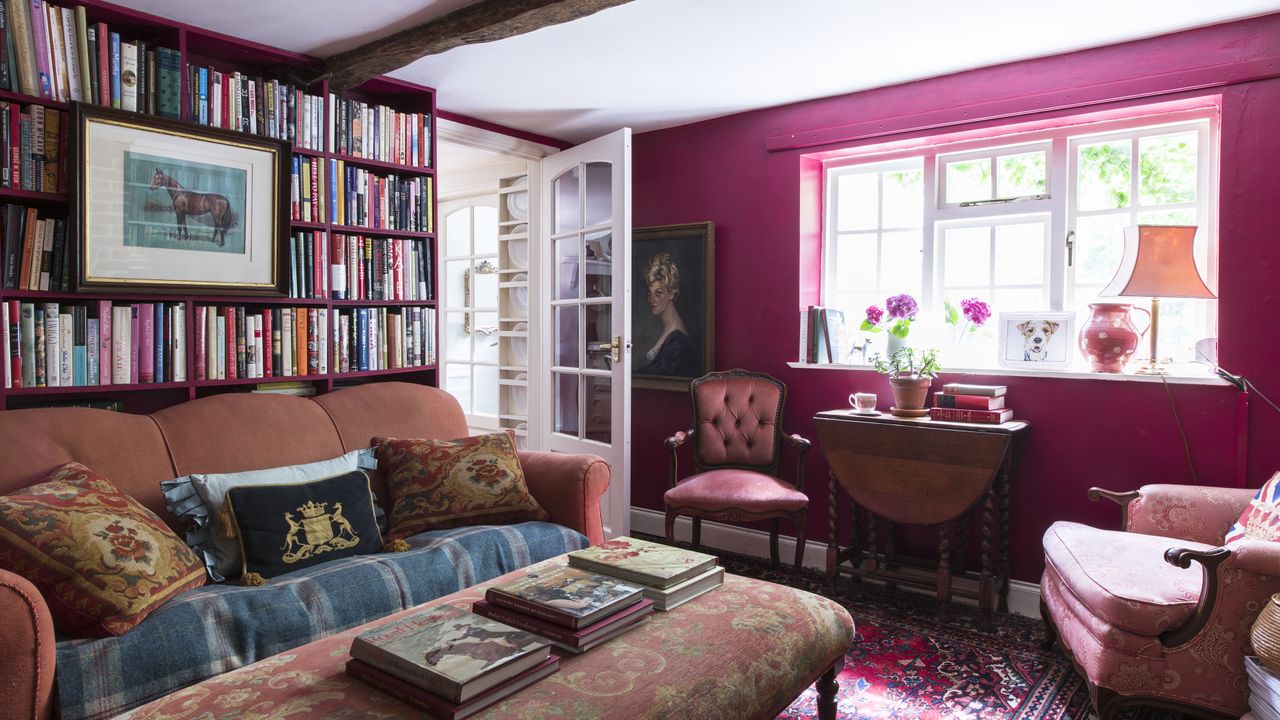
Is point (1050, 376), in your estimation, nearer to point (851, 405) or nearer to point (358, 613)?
point (851, 405)

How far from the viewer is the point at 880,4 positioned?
7.79 ft

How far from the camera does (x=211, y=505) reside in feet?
6.65

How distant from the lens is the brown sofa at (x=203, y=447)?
136 centimetres

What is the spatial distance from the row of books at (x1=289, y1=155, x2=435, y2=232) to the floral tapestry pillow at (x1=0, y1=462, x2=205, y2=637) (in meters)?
1.40

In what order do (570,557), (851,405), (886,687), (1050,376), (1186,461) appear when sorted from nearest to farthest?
(570,557), (886,687), (1186,461), (1050,376), (851,405)

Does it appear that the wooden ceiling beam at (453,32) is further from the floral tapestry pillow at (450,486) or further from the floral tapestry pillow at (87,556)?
the floral tapestry pillow at (87,556)

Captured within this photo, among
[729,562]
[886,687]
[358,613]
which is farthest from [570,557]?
[729,562]

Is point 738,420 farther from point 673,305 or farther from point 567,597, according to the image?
point 567,597

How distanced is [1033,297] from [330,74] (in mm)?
2928

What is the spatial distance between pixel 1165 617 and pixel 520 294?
11.3 ft

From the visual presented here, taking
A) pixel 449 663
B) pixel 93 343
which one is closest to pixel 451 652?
pixel 449 663

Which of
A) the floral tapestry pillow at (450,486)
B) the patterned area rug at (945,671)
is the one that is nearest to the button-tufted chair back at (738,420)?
the patterned area rug at (945,671)

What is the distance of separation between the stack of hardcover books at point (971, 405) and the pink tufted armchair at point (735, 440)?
590 millimetres

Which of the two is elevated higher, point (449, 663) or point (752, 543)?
point (449, 663)
